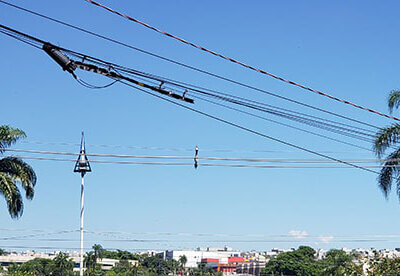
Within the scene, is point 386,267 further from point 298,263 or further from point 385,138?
point 298,263

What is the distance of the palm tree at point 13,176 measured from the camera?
31.1m

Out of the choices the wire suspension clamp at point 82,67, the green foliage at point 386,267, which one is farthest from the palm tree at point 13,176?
the green foliage at point 386,267

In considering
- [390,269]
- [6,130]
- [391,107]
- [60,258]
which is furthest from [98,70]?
[60,258]

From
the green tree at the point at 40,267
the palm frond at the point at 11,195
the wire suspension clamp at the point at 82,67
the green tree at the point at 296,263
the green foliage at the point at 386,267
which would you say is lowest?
the green tree at the point at 40,267

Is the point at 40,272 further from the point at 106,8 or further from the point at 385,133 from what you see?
the point at 106,8

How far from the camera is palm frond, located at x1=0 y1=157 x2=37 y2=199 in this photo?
1250 inches

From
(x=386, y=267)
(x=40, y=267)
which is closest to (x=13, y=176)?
(x=386, y=267)

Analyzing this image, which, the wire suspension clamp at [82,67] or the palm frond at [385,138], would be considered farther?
the palm frond at [385,138]

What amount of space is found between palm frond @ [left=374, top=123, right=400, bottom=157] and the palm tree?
56.1ft

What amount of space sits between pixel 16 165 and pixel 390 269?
978 inches

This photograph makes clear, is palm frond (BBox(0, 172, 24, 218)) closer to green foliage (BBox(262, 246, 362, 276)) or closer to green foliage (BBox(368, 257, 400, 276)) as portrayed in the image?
green foliage (BBox(368, 257, 400, 276))

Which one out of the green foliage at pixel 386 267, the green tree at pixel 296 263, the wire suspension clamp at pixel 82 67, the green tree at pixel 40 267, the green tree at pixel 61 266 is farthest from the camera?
the green tree at pixel 40 267

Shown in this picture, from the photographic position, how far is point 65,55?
1498 centimetres

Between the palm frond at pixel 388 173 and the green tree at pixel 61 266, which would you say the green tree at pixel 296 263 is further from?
the palm frond at pixel 388 173
